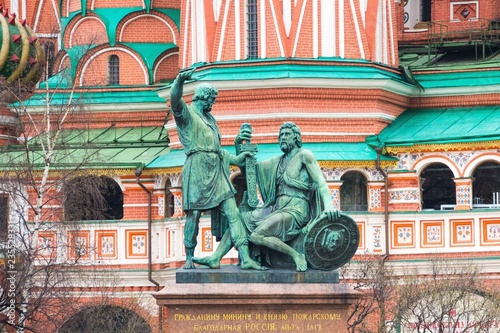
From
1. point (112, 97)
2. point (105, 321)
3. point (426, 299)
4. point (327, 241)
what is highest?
point (112, 97)

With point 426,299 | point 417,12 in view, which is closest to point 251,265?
point 426,299

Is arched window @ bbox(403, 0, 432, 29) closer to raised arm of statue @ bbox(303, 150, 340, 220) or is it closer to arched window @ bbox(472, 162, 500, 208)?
arched window @ bbox(472, 162, 500, 208)

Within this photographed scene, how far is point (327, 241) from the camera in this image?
108 ft

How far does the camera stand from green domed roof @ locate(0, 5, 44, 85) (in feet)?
189

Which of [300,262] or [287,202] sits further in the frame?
[287,202]

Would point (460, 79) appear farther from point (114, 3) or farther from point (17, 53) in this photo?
point (17, 53)

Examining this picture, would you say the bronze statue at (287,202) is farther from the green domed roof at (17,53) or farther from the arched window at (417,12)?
the arched window at (417,12)

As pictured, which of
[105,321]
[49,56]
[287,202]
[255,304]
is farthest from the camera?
[49,56]

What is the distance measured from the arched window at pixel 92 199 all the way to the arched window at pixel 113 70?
140 inches

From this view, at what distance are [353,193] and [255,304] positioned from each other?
65.7ft

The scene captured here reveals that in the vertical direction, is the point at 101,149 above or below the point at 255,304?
above

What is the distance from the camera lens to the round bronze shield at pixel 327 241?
3297cm

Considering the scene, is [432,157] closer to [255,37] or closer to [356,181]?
[356,181]

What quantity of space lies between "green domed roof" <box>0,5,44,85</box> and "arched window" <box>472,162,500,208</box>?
12.0 metres
